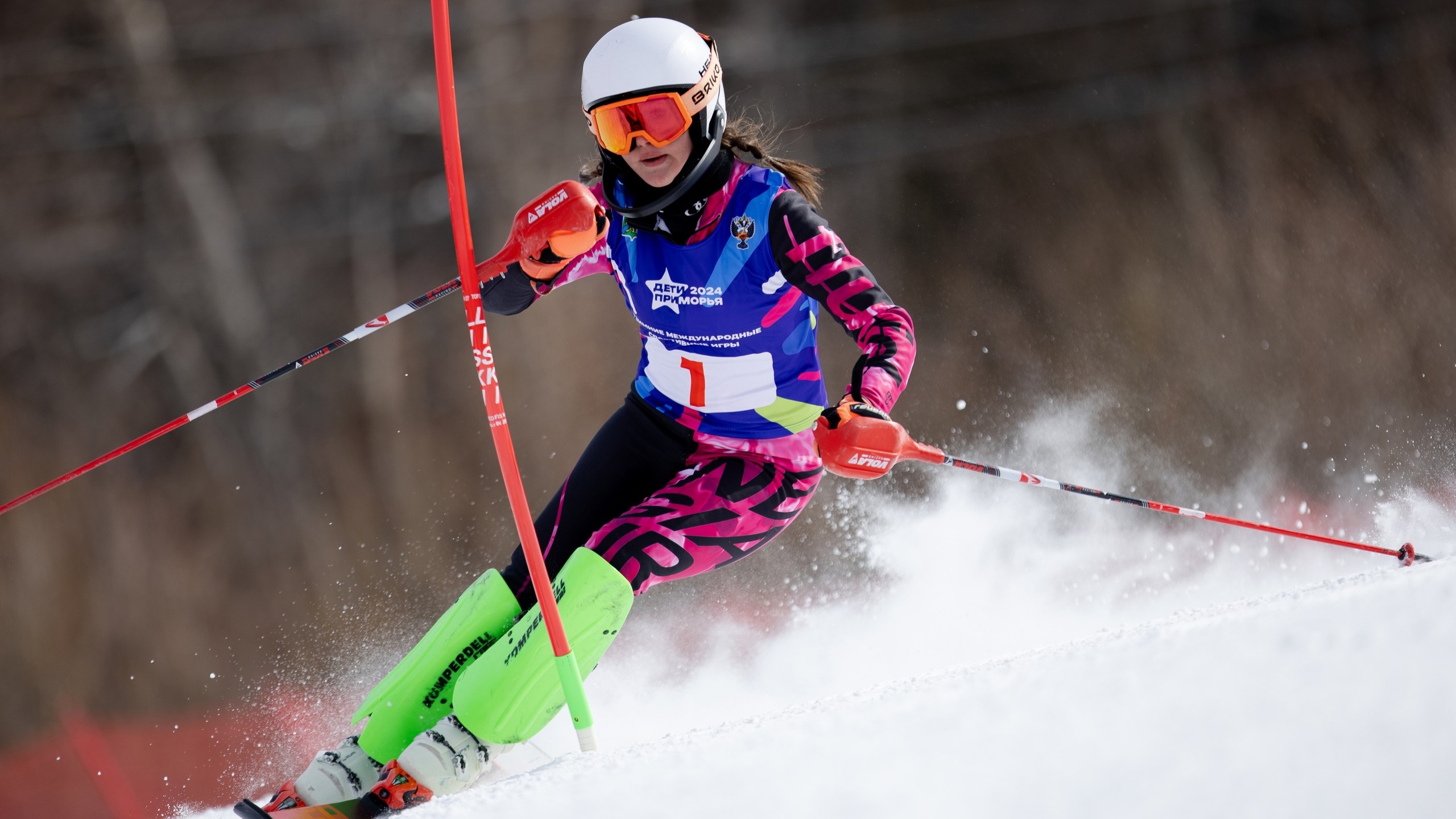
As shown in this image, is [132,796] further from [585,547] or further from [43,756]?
[585,547]

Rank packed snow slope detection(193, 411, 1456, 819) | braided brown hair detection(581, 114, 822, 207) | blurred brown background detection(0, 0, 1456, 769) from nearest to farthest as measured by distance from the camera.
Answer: packed snow slope detection(193, 411, 1456, 819)
braided brown hair detection(581, 114, 822, 207)
blurred brown background detection(0, 0, 1456, 769)

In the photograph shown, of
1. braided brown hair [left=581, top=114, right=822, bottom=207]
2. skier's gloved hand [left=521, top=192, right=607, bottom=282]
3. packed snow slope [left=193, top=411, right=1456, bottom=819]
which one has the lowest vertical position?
packed snow slope [left=193, top=411, right=1456, bottom=819]

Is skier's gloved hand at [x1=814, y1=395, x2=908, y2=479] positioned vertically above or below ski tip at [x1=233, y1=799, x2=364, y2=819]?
above

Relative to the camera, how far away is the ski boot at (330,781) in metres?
1.72

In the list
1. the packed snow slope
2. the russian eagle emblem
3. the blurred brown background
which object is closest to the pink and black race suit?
the russian eagle emblem

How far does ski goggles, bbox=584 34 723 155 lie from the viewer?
1854 millimetres

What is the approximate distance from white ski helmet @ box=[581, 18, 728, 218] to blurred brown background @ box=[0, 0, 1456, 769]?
2.73 m

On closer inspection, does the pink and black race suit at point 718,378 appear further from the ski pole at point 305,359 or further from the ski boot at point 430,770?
the ski boot at point 430,770

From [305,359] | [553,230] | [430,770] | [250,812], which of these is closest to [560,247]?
[553,230]

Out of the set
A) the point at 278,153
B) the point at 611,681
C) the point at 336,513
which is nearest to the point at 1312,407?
the point at 611,681

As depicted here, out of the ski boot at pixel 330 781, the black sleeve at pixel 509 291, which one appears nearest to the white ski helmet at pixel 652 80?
the black sleeve at pixel 509 291

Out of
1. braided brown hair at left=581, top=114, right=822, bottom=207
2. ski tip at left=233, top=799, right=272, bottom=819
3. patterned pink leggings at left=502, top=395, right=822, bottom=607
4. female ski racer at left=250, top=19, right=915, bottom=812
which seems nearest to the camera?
ski tip at left=233, top=799, right=272, bottom=819

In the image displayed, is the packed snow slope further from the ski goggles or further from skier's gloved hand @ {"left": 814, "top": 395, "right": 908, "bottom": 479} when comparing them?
the ski goggles

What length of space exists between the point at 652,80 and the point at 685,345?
1.70 feet
